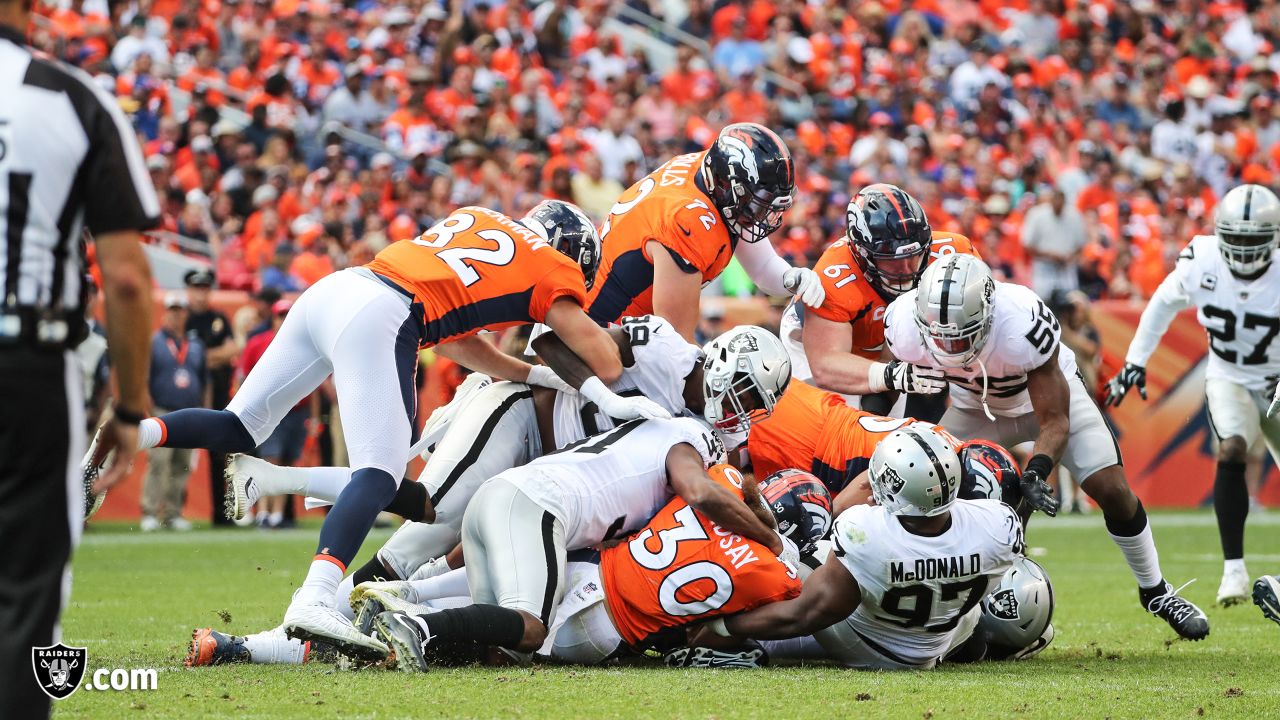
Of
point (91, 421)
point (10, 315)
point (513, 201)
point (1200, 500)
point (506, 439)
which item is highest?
point (10, 315)

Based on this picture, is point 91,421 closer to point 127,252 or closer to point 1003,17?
point 127,252

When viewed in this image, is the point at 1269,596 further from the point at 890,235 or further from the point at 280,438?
the point at 280,438

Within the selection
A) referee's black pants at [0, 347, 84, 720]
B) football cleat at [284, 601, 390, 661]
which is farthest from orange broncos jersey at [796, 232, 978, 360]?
referee's black pants at [0, 347, 84, 720]

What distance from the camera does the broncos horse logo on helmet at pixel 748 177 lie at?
6887 mm

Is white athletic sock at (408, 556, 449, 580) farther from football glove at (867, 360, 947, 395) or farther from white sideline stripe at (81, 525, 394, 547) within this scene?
white sideline stripe at (81, 525, 394, 547)

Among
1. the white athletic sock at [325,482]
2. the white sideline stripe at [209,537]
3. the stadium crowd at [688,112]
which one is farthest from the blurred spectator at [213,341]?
the white athletic sock at [325,482]

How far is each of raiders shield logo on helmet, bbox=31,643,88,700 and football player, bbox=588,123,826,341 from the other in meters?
3.16

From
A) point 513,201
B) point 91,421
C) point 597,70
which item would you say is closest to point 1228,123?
point 597,70

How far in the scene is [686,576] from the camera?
5395mm

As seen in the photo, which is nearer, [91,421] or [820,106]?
[91,421]

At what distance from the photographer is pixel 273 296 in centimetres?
1255

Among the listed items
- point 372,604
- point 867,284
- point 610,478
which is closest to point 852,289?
point 867,284

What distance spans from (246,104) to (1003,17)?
10864 millimetres

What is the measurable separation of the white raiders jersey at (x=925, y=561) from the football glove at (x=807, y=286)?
187 centimetres
